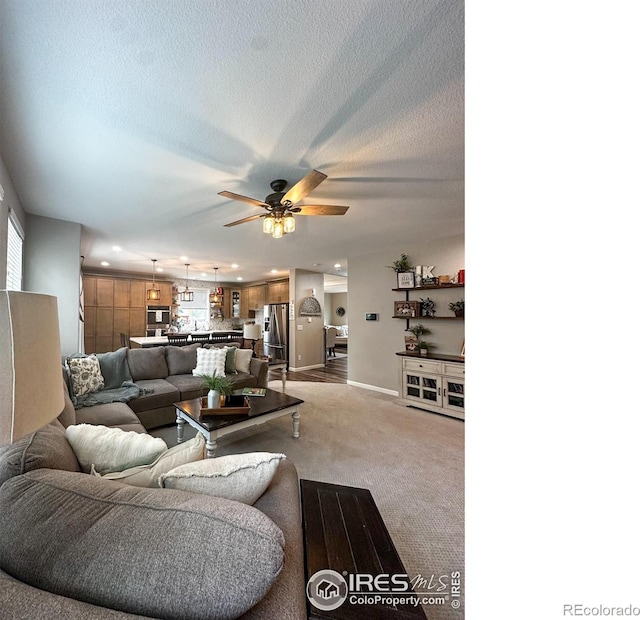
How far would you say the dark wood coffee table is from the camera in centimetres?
229

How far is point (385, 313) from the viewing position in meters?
4.95

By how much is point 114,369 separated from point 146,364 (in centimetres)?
42

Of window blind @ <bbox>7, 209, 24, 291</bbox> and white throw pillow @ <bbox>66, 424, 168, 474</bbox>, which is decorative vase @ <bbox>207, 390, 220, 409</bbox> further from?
window blind @ <bbox>7, 209, 24, 291</bbox>

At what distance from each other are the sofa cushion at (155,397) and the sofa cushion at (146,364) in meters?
0.16

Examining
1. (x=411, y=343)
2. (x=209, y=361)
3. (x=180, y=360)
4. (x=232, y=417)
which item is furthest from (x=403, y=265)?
(x=180, y=360)

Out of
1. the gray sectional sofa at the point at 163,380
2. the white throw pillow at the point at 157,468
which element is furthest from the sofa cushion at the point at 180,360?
the white throw pillow at the point at 157,468

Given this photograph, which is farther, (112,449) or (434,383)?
(434,383)

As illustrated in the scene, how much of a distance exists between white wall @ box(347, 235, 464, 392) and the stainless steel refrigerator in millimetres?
1891

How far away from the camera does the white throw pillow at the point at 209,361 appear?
3805 millimetres

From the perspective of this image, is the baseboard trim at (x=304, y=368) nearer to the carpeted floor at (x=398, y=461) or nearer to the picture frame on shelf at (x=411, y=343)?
the carpeted floor at (x=398, y=461)

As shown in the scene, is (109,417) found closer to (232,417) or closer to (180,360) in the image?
(232,417)

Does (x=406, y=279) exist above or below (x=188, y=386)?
above
